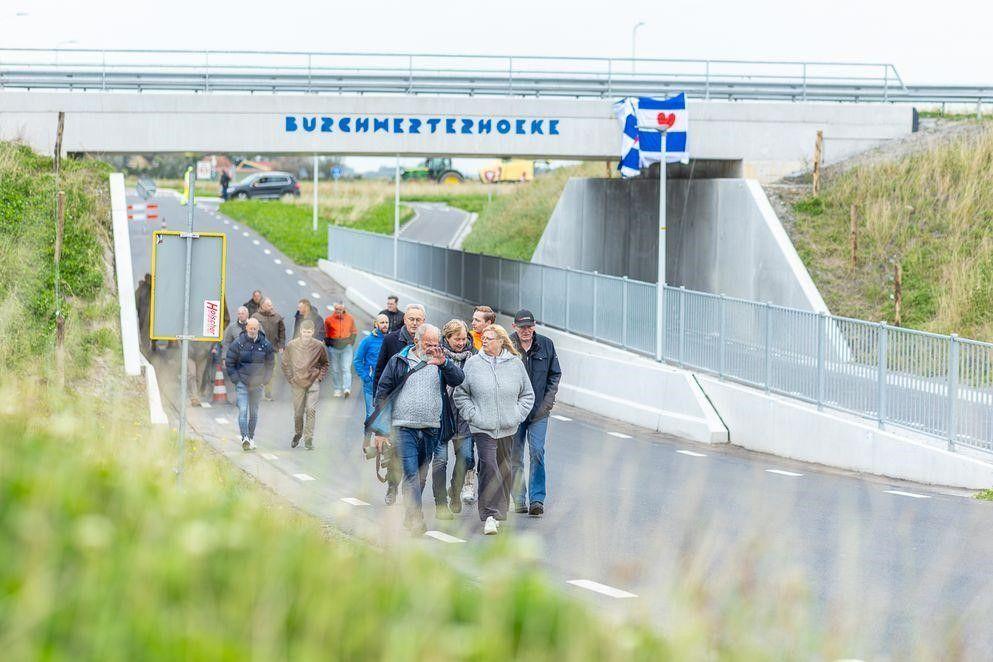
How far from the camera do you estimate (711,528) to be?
40.2ft

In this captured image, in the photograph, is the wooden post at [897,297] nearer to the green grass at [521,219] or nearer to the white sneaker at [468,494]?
the white sneaker at [468,494]

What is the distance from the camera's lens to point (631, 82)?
32.1 meters

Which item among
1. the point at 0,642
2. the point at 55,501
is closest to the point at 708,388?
the point at 55,501

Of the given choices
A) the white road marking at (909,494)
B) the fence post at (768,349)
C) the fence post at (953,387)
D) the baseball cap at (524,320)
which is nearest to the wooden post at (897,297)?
the fence post at (768,349)

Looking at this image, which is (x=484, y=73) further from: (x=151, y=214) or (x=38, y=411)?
(x=151, y=214)

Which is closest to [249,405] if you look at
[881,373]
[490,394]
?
[490,394]

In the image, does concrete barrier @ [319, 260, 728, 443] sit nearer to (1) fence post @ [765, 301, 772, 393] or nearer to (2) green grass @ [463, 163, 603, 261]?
(1) fence post @ [765, 301, 772, 393]

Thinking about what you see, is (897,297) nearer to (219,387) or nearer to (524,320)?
(219,387)

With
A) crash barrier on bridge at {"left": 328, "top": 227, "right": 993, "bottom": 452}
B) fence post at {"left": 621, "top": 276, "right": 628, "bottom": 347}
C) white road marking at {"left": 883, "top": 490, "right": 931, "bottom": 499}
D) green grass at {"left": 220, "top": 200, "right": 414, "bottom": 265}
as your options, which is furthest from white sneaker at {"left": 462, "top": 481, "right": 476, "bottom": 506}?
green grass at {"left": 220, "top": 200, "right": 414, "bottom": 265}

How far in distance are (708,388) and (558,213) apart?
22128 mm

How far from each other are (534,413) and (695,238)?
19.0m

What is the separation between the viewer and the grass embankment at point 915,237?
2595 centimetres

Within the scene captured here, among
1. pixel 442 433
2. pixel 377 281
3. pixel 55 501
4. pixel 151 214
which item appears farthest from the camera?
pixel 151 214

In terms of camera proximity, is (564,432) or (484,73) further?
(484,73)
